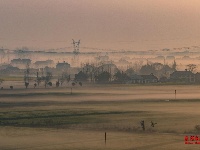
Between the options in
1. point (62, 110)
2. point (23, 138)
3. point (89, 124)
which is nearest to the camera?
point (23, 138)

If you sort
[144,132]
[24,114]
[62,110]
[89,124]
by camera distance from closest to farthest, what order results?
[144,132] < [89,124] < [24,114] < [62,110]

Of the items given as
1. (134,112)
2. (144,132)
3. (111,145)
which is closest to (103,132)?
(144,132)

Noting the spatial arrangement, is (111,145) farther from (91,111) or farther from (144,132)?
(91,111)

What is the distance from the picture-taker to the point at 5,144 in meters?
53.0

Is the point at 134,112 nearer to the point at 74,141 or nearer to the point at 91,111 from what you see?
the point at 91,111

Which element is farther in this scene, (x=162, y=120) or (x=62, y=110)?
(x=62, y=110)

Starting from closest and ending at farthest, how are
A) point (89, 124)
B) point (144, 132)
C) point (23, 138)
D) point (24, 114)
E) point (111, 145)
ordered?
point (111, 145) < point (23, 138) < point (144, 132) < point (89, 124) < point (24, 114)

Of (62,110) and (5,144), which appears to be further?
(62,110)

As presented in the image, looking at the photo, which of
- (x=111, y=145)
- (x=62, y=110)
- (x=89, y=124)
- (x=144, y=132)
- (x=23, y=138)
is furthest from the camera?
(x=62, y=110)

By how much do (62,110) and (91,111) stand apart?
17.9 ft

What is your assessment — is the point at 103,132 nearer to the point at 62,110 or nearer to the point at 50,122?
the point at 50,122

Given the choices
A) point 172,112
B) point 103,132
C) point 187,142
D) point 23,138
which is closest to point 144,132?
point 103,132

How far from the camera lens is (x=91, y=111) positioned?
85.0 metres

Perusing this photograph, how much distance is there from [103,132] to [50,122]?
459 inches
